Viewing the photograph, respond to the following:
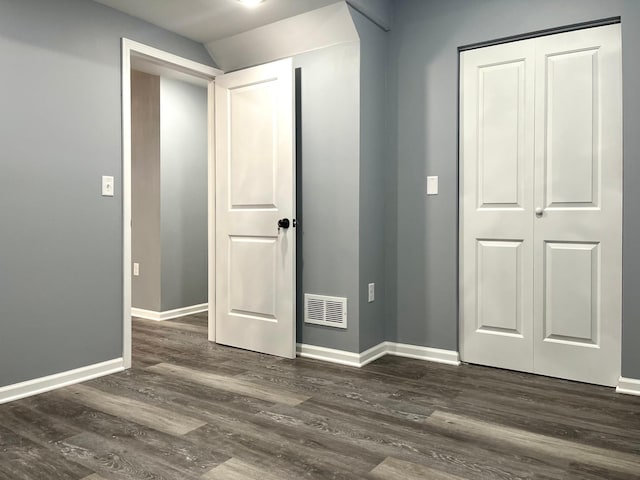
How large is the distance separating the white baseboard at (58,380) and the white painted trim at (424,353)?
1.73 metres

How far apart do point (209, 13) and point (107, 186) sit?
1220 millimetres

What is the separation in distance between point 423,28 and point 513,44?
1.92 feet

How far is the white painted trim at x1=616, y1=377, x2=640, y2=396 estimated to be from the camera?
8.18 feet

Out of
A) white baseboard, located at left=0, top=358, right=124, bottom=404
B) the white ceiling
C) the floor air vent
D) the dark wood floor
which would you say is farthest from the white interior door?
white baseboard, located at left=0, top=358, right=124, bottom=404

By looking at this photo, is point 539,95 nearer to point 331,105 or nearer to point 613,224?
point 613,224

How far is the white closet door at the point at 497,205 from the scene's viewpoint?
2.84 meters

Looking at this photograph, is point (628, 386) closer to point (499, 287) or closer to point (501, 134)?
point (499, 287)

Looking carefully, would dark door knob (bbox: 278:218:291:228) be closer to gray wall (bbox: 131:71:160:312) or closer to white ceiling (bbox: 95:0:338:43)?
white ceiling (bbox: 95:0:338:43)

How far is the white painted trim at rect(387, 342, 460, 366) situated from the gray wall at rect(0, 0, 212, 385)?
5.74 ft

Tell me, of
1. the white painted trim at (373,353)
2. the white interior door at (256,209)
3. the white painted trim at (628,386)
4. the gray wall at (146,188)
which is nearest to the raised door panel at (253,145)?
the white interior door at (256,209)

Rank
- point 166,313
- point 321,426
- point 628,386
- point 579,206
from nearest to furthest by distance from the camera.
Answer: point 321,426 < point 628,386 < point 579,206 < point 166,313

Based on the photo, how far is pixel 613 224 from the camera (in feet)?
8.47

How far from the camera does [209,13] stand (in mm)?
2984

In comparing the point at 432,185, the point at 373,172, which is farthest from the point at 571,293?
the point at 373,172
